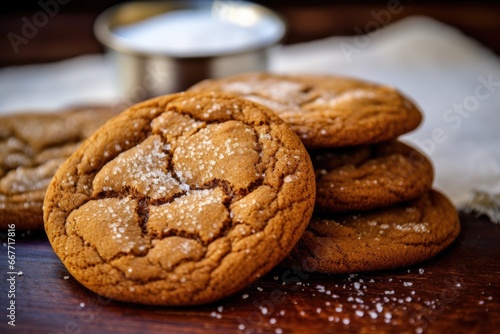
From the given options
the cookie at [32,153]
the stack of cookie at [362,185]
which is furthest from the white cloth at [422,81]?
the cookie at [32,153]

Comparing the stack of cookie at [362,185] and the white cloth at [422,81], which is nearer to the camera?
the stack of cookie at [362,185]

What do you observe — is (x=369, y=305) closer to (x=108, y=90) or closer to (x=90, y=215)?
(x=90, y=215)

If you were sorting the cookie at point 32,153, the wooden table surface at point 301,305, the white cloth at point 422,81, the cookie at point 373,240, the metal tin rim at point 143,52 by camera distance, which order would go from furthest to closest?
the metal tin rim at point 143,52
the white cloth at point 422,81
the cookie at point 32,153
the cookie at point 373,240
the wooden table surface at point 301,305

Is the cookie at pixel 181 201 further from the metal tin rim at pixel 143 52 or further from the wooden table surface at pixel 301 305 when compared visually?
the metal tin rim at pixel 143 52

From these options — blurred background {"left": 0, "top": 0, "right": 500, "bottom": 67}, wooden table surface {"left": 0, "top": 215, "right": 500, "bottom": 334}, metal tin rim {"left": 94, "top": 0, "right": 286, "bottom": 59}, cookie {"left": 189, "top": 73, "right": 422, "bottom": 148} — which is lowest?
blurred background {"left": 0, "top": 0, "right": 500, "bottom": 67}

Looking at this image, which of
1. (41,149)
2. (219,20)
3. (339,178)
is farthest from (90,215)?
(219,20)

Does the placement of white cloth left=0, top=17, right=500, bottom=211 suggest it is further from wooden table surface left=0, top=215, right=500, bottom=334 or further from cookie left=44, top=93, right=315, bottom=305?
cookie left=44, top=93, right=315, bottom=305

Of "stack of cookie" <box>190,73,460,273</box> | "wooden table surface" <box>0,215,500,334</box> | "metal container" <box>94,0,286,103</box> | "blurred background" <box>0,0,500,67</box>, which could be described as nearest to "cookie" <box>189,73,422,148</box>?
"stack of cookie" <box>190,73,460,273</box>

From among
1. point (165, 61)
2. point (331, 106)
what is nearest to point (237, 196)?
point (331, 106)
